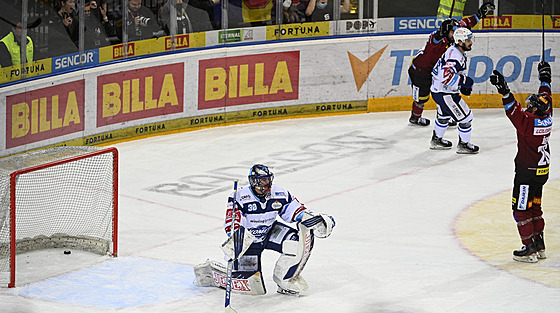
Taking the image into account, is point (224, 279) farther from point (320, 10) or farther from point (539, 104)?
point (320, 10)

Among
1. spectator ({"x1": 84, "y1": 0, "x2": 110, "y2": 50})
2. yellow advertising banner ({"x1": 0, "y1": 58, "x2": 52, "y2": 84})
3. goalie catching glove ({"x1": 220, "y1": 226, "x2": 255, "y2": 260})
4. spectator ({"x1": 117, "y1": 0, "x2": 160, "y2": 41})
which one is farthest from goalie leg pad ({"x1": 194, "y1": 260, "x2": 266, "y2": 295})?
spectator ({"x1": 117, "y1": 0, "x2": 160, "y2": 41})

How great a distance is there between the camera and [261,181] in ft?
24.8

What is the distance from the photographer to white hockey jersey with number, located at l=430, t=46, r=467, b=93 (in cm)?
1259

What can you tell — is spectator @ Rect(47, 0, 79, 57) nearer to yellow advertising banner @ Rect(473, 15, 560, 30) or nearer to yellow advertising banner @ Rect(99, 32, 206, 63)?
yellow advertising banner @ Rect(99, 32, 206, 63)

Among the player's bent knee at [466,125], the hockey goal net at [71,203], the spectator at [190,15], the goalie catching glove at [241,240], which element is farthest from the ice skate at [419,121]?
the goalie catching glove at [241,240]

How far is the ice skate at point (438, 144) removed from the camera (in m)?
13.3

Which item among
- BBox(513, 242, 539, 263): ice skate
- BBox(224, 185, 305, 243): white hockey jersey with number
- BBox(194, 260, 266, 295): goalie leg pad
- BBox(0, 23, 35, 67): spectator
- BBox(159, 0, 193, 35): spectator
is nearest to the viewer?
BBox(224, 185, 305, 243): white hockey jersey with number

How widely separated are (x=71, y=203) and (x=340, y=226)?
9.04 ft

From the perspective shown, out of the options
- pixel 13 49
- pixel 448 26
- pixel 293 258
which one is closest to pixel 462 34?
pixel 448 26

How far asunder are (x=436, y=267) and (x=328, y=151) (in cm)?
483

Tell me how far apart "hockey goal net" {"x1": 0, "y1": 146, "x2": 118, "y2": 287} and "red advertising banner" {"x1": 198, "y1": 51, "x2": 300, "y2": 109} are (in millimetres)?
5171

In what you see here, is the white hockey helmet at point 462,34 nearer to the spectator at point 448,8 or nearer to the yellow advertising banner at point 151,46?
the spectator at point 448,8

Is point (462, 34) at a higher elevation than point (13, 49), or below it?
higher

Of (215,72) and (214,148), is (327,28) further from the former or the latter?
(214,148)
